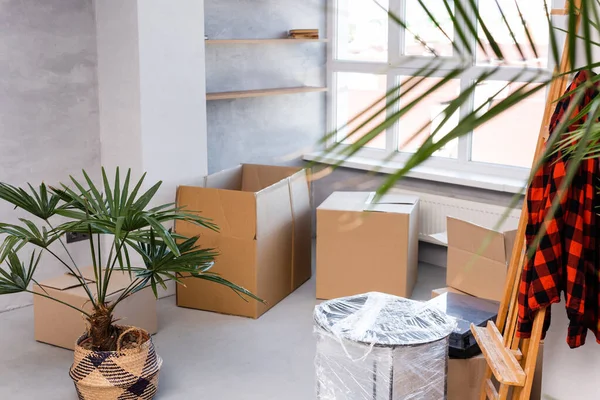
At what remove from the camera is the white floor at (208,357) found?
286 centimetres

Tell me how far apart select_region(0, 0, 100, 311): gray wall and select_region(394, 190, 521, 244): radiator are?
1888mm

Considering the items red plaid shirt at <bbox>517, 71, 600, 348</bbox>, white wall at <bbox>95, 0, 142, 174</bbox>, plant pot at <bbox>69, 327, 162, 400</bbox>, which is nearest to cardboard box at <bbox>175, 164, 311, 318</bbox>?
white wall at <bbox>95, 0, 142, 174</bbox>

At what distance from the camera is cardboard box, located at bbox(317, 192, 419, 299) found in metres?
3.69

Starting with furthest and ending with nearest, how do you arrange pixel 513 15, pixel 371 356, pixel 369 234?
1. pixel 513 15
2. pixel 369 234
3. pixel 371 356

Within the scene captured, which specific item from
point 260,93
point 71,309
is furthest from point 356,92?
point 71,309

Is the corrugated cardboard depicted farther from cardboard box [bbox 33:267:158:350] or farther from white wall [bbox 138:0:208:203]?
white wall [bbox 138:0:208:203]

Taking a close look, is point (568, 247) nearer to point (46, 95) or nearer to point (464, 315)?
point (464, 315)

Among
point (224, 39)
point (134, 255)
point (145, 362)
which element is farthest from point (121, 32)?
point (145, 362)

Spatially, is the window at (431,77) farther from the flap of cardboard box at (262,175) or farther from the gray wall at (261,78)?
the flap of cardboard box at (262,175)

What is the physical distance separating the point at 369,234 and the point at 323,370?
1.51 meters

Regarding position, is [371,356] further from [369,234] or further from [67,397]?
[369,234]

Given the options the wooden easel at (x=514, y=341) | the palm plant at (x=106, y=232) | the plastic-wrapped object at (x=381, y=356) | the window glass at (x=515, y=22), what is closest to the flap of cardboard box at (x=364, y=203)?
the window glass at (x=515, y=22)

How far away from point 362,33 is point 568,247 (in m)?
3.36

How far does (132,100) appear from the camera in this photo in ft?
12.0
